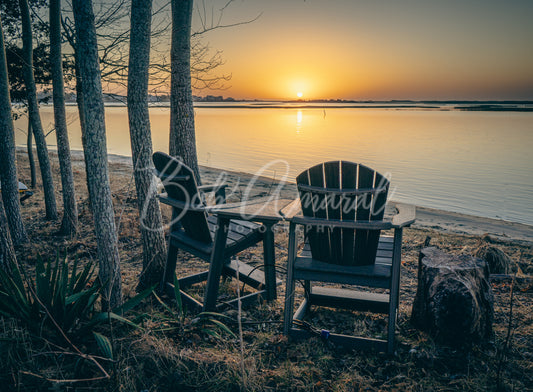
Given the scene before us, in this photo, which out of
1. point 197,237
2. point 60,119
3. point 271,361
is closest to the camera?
point 271,361

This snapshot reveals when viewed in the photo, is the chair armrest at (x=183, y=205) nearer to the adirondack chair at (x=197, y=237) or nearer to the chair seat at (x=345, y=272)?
the adirondack chair at (x=197, y=237)

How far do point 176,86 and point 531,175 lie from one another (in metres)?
15.2

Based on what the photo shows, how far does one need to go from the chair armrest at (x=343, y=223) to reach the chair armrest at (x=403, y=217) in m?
0.07

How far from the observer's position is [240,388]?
2.08 metres

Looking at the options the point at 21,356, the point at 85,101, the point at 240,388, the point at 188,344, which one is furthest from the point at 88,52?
the point at 240,388

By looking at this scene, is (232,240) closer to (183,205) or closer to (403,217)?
Result: (183,205)

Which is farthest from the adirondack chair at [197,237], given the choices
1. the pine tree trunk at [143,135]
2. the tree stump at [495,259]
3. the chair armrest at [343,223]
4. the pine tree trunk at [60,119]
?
the tree stump at [495,259]

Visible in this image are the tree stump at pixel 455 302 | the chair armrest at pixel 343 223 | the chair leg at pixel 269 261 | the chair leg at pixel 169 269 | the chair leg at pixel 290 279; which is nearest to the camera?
the chair armrest at pixel 343 223

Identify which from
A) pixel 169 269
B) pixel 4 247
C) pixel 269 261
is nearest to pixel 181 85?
pixel 169 269

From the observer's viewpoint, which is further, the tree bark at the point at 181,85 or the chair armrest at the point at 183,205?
the tree bark at the point at 181,85

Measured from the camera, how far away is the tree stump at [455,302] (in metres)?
2.55

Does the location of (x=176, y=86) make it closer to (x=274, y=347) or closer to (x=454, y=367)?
(x=274, y=347)

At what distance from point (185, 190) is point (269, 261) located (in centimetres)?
97

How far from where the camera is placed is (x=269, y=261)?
322cm
